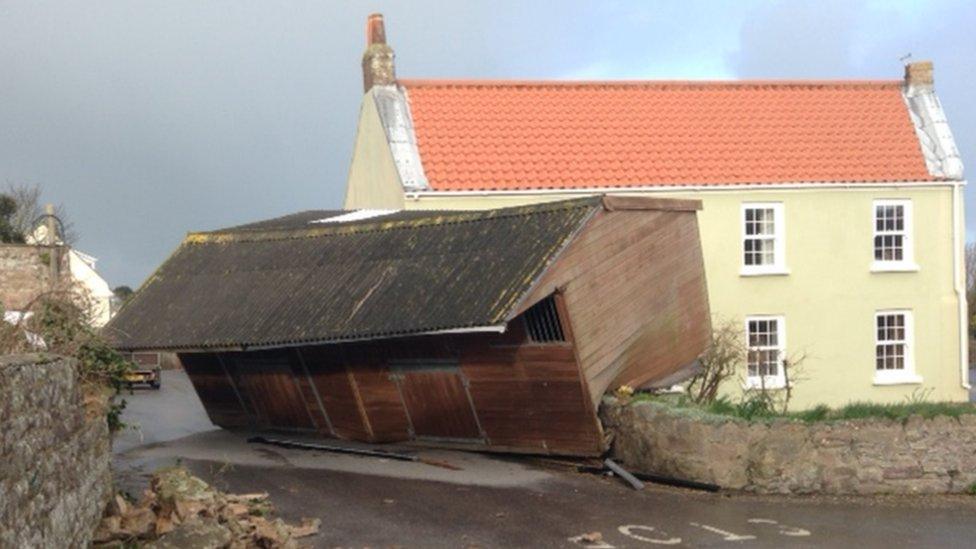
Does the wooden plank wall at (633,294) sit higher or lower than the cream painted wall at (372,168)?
lower

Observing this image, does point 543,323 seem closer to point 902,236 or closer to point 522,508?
point 522,508

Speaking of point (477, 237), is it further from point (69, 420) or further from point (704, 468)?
point (69, 420)

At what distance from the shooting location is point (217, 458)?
65.7 ft

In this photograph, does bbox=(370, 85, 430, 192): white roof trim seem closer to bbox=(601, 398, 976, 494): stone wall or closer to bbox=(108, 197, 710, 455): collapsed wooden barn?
bbox=(108, 197, 710, 455): collapsed wooden barn

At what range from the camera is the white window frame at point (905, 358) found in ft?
114

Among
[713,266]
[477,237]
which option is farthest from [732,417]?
[713,266]

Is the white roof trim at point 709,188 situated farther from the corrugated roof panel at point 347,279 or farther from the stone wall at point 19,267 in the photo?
the stone wall at point 19,267

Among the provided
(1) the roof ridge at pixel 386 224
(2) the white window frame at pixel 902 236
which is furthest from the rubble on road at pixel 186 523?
(2) the white window frame at pixel 902 236

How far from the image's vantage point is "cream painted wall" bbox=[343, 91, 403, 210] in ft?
109

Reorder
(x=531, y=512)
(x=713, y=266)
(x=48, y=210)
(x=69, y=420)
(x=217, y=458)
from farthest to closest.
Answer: (x=48, y=210), (x=713, y=266), (x=217, y=458), (x=531, y=512), (x=69, y=420)

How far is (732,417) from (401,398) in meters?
5.75

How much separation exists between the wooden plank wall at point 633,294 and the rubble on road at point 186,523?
563cm

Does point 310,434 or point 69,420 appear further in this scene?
point 310,434

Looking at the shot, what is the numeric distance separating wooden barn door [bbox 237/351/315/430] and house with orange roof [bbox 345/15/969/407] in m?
9.96
